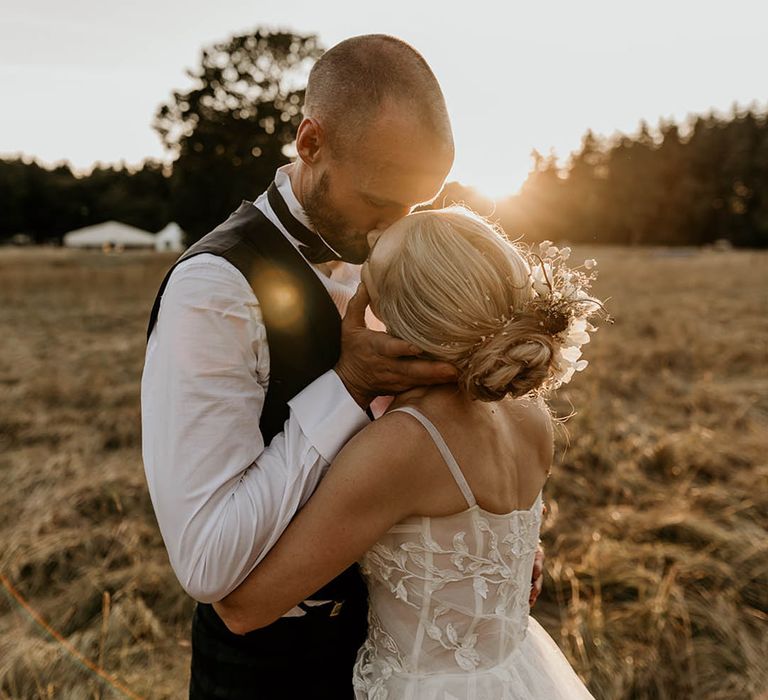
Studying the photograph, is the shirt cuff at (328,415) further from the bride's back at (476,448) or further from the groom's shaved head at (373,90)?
the groom's shaved head at (373,90)

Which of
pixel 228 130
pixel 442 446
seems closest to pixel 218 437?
pixel 442 446

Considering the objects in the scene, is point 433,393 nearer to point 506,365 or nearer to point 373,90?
point 506,365

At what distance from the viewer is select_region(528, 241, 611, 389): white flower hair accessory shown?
1.56m

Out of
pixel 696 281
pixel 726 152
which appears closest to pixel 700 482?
pixel 696 281

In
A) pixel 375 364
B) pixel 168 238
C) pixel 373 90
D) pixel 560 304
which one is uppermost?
pixel 373 90

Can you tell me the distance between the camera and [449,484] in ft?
4.94

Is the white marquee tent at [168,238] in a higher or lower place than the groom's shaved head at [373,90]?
lower

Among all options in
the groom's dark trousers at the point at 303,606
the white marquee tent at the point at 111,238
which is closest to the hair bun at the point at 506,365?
the groom's dark trousers at the point at 303,606

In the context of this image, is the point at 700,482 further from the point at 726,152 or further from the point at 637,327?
the point at 726,152

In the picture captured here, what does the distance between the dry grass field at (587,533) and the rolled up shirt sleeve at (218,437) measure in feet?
2.90

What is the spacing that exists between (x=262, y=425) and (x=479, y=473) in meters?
0.55

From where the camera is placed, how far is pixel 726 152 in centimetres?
5347

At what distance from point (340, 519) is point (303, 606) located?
1.67 feet

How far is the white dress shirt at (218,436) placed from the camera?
1.38 meters
